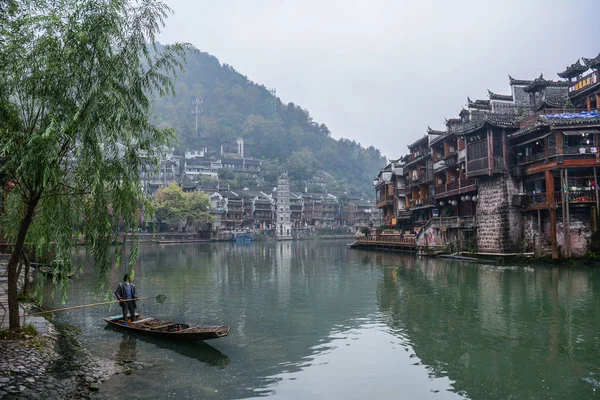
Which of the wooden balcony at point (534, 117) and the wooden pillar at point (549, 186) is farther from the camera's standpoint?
the wooden balcony at point (534, 117)

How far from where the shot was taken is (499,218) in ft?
111

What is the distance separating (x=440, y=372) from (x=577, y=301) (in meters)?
11.2

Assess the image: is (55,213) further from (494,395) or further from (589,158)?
(589,158)

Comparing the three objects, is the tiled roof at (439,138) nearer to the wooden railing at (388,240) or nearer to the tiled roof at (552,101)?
the tiled roof at (552,101)

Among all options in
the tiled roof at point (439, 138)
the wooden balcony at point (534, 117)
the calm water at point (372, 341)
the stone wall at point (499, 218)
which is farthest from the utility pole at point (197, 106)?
the calm water at point (372, 341)

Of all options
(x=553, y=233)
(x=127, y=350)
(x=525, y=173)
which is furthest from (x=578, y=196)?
(x=127, y=350)

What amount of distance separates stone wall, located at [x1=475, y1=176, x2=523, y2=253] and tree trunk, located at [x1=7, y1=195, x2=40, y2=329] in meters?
32.0

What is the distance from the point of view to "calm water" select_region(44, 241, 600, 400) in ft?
32.7

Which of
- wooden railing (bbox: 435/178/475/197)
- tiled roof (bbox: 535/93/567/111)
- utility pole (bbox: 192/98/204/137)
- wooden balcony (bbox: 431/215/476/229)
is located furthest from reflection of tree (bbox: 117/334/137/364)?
utility pole (bbox: 192/98/204/137)

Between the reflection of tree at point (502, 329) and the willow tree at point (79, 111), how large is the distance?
9.01m

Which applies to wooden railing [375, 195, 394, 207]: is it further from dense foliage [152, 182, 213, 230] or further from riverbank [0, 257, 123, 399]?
riverbank [0, 257, 123, 399]

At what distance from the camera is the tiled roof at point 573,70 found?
38.4m

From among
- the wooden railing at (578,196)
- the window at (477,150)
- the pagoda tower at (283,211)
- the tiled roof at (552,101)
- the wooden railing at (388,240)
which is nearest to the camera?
the wooden railing at (578,196)

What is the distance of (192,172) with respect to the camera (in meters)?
121
